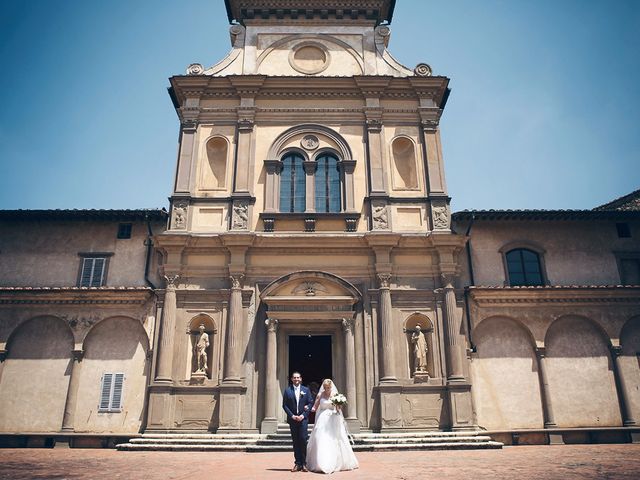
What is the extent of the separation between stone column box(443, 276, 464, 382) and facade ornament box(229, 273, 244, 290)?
6937 millimetres

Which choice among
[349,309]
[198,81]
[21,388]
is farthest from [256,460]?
[198,81]

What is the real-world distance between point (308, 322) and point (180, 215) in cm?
598

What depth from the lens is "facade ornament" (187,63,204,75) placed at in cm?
2006

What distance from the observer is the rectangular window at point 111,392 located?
16328mm

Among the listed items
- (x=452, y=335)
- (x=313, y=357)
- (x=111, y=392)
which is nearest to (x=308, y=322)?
(x=313, y=357)

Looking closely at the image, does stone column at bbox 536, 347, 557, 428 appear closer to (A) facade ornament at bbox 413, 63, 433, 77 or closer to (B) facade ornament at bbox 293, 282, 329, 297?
(B) facade ornament at bbox 293, 282, 329, 297

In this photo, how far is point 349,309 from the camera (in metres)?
16.6

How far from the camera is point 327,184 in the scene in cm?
1895

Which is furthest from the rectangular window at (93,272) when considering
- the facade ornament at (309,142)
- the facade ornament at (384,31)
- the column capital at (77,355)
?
the facade ornament at (384,31)

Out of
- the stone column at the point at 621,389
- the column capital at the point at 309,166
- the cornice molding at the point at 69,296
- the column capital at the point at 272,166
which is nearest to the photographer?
the stone column at the point at 621,389

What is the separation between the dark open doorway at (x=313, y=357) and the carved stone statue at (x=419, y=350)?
120 inches

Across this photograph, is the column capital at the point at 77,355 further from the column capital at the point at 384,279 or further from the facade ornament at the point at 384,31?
the facade ornament at the point at 384,31

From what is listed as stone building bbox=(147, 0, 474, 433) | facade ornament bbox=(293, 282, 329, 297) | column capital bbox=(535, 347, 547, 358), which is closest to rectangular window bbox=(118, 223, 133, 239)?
stone building bbox=(147, 0, 474, 433)

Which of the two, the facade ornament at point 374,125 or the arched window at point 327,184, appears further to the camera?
the facade ornament at point 374,125
